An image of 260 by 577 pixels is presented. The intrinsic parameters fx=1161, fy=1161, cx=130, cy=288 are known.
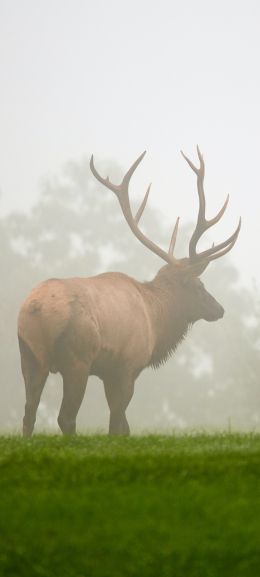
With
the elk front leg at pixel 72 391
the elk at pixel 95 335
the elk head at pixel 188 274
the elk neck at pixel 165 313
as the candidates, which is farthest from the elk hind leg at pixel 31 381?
the elk head at pixel 188 274

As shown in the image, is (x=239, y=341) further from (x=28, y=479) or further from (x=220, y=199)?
(x=220, y=199)

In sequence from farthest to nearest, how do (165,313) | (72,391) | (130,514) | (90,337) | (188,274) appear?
(188,274)
(165,313)
(90,337)
(72,391)
(130,514)

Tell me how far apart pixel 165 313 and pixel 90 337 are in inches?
97.2

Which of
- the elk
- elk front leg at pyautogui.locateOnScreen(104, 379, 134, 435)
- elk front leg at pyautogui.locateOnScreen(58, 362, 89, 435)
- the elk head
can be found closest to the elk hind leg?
the elk

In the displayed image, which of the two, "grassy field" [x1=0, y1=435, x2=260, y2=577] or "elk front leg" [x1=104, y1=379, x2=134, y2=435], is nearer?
"grassy field" [x1=0, y1=435, x2=260, y2=577]

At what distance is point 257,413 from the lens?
38.7 meters

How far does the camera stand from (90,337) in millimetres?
14219

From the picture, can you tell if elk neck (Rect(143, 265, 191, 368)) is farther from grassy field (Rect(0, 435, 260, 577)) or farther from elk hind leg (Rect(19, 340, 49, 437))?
grassy field (Rect(0, 435, 260, 577))

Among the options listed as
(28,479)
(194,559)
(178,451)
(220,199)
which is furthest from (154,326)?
(220,199)

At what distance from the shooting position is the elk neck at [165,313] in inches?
640

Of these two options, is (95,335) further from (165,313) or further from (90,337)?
(165,313)

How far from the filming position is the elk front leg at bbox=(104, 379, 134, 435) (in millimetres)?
14734

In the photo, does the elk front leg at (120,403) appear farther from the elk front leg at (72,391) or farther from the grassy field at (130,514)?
the grassy field at (130,514)

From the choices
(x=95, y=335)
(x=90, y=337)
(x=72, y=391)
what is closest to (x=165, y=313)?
(x=95, y=335)
